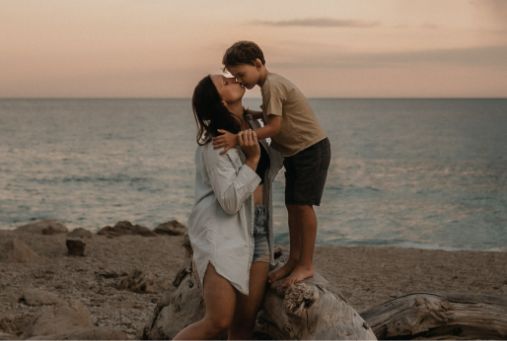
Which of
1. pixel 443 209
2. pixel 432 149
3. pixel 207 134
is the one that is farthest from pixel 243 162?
pixel 432 149

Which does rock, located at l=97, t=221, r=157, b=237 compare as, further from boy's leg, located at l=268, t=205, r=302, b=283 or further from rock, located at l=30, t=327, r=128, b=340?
boy's leg, located at l=268, t=205, r=302, b=283

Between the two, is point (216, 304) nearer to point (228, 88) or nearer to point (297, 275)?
point (297, 275)

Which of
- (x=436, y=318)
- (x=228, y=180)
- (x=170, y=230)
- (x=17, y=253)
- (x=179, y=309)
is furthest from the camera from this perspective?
(x=170, y=230)

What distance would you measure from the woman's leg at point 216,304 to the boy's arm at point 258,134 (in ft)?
2.36

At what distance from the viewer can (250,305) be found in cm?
498

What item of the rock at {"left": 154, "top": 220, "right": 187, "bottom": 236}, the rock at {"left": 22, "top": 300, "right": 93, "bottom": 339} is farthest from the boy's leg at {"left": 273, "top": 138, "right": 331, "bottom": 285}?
the rock at {"left": 154, "top": 220, "right": 187, "bottom": 236}

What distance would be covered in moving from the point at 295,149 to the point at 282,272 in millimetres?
829

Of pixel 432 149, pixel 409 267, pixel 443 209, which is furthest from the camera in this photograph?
pixel 432 149

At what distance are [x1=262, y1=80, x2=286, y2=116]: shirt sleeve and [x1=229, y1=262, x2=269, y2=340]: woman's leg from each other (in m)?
1.00

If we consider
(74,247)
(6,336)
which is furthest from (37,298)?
(74,247)

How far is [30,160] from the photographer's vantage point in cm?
4800

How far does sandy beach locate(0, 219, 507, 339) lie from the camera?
8836 millimetres

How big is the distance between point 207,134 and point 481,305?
2.53m

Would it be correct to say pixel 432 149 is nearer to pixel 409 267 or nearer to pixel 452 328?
pixel 409 267
